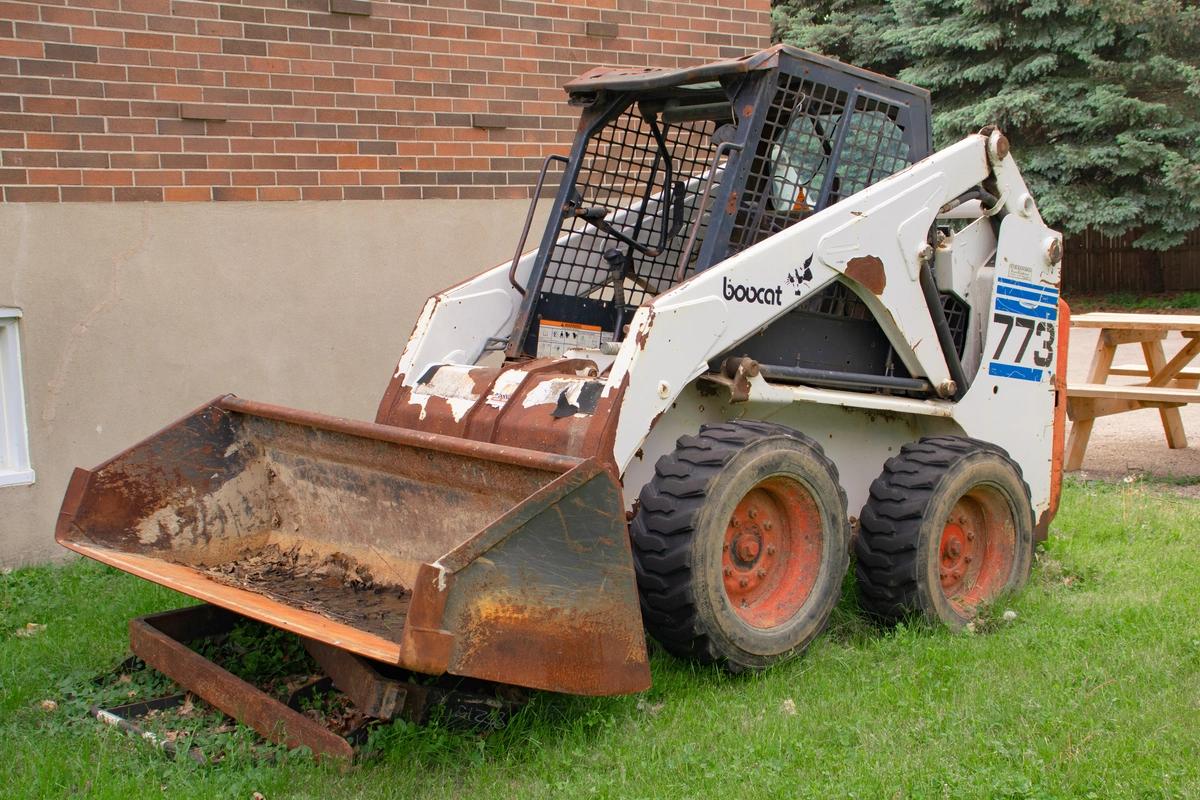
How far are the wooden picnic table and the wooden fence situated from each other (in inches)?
567

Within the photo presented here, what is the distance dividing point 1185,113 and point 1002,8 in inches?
136

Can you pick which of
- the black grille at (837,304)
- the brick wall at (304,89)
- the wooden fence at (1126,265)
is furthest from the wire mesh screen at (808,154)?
the wooden fence at (1126,265)

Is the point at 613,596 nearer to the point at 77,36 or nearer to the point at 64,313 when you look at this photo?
the point at 64,313

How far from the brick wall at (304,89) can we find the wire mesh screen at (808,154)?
2.66 m

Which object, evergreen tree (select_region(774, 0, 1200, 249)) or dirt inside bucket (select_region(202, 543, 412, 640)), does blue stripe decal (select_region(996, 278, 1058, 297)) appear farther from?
evergreen tree (select_region(774, 0, 1200, 249))

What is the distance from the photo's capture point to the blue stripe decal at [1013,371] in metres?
5.11

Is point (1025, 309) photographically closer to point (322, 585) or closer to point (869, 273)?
point (869, 273)

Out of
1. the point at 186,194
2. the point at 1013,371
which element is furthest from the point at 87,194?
the point at 1013,371

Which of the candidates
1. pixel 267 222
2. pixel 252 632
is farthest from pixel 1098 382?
pixel 252 632

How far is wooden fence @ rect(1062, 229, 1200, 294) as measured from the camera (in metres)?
22.2

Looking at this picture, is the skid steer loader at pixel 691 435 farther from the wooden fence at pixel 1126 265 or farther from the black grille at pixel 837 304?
the wooden fence at pixel 1126 265

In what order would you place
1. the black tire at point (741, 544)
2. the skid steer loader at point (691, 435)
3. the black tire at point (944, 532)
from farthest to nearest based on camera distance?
the black tire at point (944, 532) → the black tire at point (741, 544) → the skid steer loader at point (691, 435)

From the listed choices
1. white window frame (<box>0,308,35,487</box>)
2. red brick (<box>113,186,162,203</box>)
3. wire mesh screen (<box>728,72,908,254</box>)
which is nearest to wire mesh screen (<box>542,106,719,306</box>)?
wire mesh screen (<box>728,72,908,254</box>)

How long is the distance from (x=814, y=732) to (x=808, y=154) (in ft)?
7.84
